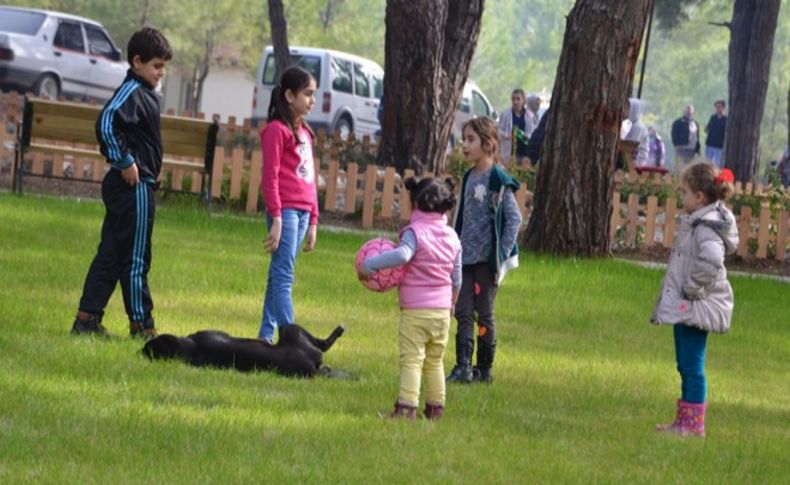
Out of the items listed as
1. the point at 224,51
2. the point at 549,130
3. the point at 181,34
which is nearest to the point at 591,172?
the point at 549,130

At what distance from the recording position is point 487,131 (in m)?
10.1

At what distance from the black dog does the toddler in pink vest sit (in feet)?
3.82

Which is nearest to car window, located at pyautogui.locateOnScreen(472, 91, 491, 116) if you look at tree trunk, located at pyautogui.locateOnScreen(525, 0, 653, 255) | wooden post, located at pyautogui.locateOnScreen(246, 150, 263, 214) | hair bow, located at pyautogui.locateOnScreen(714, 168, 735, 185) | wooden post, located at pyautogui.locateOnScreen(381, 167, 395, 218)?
wooden post, located at pyautogui.locateOnScreen(381, 167, 395, 218)

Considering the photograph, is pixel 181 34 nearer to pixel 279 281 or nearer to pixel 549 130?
pixel 549 130

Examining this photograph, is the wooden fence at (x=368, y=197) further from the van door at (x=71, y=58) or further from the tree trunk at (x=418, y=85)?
the van door at (x=71, y=58)

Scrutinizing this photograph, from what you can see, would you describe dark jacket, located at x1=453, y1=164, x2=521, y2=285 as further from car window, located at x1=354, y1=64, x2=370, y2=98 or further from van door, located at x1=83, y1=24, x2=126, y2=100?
car window, located at x1=354, y1=64, x2=370, y2=98

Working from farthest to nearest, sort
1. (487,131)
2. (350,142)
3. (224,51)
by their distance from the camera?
(224,51)
(350,142)
(487,131)

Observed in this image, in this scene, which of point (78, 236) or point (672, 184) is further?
point (672, 184)

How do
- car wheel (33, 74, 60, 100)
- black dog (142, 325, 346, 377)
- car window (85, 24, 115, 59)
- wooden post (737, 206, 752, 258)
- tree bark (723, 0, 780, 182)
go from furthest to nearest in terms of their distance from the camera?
car window (85, 24, 115, 59), car wheel (33, 74, 60, 100), tree bark (723, 0, 780, 182), wooden post (737, 206, 752, 258), black dog (142, 325, 346, 377)

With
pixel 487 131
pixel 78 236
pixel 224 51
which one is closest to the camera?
pixel 487 131

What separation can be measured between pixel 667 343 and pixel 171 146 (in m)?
8.64

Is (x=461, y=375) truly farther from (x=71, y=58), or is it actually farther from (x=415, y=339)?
(x=71, y=58)

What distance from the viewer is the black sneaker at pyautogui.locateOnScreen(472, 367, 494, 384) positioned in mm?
10570

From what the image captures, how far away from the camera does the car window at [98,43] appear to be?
39938mm
